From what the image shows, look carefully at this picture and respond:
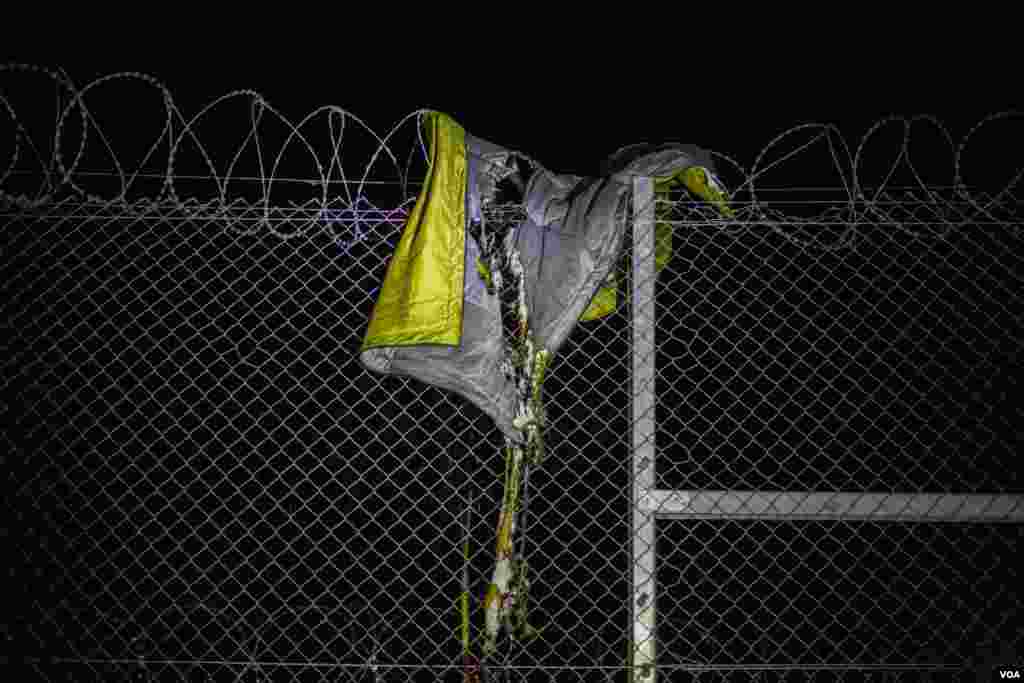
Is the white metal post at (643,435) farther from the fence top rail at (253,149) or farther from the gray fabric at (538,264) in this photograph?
the fence top rail at (253,149)

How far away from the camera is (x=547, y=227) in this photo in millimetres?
2359

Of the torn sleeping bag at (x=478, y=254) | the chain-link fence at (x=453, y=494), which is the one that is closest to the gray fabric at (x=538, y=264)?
the torn sleeping bag at (x=478, y=254)

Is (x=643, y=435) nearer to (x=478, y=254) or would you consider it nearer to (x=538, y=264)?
(x=538, y=264)

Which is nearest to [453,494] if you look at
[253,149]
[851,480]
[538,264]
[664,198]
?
[538,264]

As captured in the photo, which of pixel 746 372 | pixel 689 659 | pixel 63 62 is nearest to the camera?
pixel 689 659

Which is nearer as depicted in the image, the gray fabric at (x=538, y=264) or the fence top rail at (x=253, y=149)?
the gray fabric at (x=538, y=264)

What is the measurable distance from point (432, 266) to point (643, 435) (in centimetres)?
82

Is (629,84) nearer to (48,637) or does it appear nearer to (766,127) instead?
(766,127)

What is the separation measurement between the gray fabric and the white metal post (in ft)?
0.32

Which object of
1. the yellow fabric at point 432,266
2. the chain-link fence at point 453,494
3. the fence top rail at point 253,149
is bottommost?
the chain-link fence at point 453,494

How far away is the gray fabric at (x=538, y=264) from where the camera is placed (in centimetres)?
222

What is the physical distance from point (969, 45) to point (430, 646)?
182 inches

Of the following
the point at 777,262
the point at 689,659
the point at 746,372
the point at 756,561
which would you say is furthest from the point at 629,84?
the point at 689,659

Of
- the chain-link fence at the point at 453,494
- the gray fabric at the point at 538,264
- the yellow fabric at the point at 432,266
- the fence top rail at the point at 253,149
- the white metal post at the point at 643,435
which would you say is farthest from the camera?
the fence top rail at the point at 253,149
